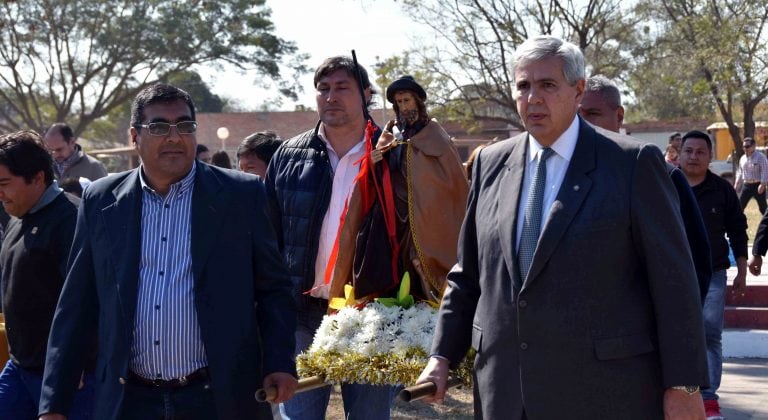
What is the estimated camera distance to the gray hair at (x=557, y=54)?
3436 mm

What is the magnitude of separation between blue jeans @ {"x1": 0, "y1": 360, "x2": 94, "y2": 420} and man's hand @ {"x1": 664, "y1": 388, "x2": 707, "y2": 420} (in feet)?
9.72

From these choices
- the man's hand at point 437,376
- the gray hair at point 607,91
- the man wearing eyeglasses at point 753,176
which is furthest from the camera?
the man wearing eyeglasses at point 753,176

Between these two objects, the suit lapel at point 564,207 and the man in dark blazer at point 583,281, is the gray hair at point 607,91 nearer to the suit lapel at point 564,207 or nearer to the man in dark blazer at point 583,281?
the man in dark blazer at point 583,281

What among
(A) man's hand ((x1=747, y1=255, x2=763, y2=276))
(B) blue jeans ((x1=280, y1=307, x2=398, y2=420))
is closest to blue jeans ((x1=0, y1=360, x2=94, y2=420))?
(B) blue jeans ((x1=280, y1=307, x2=398, y2=420))

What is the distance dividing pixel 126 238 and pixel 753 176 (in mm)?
20090

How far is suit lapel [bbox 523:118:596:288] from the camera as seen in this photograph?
3270 mm

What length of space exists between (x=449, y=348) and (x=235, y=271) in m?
0.86

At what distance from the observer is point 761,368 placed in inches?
379

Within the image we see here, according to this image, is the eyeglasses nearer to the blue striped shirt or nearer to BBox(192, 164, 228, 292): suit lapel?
BBox(192, 164, 228, 292): suit lapel

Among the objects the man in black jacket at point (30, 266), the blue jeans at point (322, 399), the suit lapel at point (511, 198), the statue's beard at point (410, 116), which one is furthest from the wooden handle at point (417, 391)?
the man in black jacket at point (30, 266)

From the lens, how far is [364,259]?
4898mm

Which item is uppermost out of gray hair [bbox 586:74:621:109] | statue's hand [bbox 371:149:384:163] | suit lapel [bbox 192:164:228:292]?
gray hair [bbox 586:74:621:109]

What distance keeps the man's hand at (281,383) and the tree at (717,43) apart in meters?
25.0

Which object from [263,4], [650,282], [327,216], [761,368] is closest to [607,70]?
[263,4]
